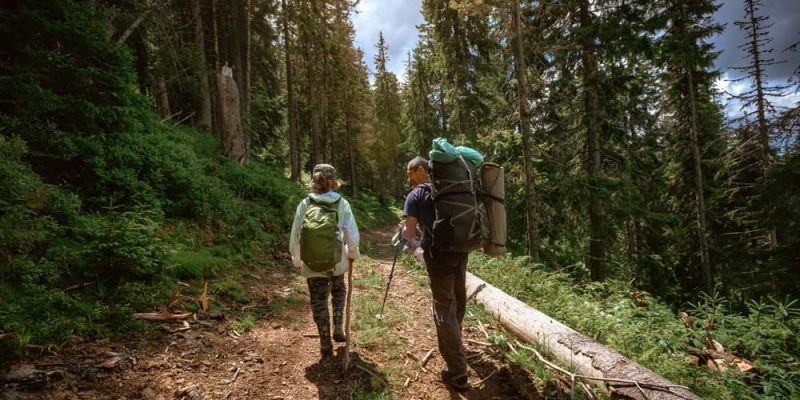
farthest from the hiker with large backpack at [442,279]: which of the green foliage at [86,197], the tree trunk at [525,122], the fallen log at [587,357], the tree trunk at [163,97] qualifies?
the tree trunk at [163,97]

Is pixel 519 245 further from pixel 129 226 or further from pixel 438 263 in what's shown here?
pixel 129 226

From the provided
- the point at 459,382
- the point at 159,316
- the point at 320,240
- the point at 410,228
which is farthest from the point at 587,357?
the point at 159,316

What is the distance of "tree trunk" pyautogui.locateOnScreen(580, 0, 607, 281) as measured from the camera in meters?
11.0

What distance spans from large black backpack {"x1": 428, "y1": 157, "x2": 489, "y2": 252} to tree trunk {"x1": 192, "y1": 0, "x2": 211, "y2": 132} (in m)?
11.9

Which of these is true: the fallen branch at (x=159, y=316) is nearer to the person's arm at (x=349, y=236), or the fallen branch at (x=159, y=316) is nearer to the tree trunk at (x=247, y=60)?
the person's arm at (x=349, y=236)

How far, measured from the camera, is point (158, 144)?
799 centimetres

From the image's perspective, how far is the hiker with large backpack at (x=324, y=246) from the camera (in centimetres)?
433

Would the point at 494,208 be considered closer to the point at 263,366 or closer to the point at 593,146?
the point at 263,366

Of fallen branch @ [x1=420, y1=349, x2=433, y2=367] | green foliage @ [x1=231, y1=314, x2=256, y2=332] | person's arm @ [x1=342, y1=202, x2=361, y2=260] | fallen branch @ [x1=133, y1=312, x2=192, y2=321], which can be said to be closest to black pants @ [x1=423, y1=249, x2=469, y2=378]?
fallen branch @ [x1=420, y1=349, x2=433, y2=367]

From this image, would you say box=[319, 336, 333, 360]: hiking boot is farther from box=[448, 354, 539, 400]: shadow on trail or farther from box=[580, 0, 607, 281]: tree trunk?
box=[580, 0, 607, 281]: tree trunk

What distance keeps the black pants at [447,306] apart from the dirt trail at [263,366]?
39cm

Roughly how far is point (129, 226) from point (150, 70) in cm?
1190

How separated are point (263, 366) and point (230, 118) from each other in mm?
10660

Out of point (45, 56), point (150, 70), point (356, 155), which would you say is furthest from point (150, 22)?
point (356, 155)
